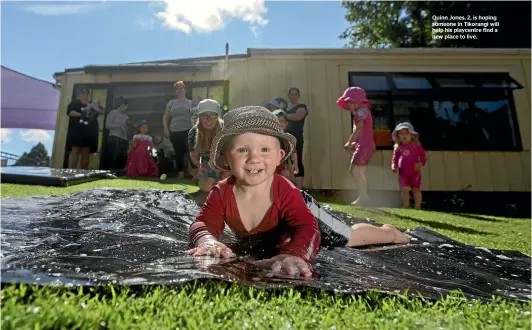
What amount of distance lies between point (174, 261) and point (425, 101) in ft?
26.6

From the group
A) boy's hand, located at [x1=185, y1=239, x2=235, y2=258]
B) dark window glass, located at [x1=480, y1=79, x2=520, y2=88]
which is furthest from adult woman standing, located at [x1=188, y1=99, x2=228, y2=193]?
dark window glass, located at [x1=480, y1=79, x2=520, y2=88]

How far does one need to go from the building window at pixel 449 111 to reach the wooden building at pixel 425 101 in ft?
0.08

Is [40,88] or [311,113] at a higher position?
[40,88]

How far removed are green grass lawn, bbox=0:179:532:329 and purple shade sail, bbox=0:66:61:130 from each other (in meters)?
15.3

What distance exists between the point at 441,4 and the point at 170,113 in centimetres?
1718

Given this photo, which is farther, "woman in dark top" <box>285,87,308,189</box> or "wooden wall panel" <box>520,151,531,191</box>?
"wooden wall panel" <box>520,151,531,191</box>

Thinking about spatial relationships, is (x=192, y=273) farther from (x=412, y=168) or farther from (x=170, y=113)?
(x=170, y=113)

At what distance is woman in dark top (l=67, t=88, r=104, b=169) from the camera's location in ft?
27.8

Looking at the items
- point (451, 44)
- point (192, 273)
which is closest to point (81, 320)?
point (192, 273)

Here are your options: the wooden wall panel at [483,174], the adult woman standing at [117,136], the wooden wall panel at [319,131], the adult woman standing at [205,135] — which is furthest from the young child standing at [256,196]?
the wooden wall panel at [483,174]

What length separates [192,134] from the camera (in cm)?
482

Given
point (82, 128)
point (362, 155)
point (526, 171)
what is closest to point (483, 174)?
point (526, 171)

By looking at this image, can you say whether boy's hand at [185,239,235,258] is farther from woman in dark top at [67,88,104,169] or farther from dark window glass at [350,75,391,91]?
woman in dark top at [67,88,104,169]

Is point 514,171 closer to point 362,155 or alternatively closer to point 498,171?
point 498,171
